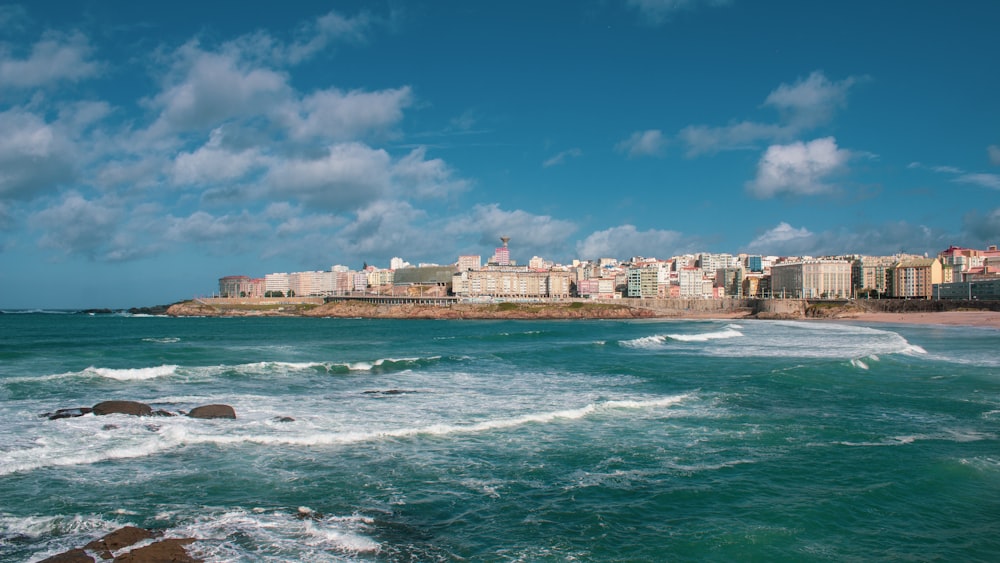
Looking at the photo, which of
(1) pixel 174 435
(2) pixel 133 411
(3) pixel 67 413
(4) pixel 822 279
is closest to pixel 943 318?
(4) pixel 822 279

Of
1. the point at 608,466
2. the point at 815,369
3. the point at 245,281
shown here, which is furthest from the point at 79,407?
the point at 245,281

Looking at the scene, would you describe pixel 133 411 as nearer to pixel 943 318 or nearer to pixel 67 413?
pixel 67 413

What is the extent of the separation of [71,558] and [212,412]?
30.4ft

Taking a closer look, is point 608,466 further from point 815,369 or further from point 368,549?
point 815,369

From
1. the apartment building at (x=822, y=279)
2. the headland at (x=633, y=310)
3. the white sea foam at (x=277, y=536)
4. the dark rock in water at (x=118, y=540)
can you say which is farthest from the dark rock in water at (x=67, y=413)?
the apartment building at (x=822, y=279)

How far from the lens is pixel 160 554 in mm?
8281

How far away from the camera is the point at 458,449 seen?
14.2m

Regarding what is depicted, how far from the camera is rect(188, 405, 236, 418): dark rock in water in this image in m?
17.0

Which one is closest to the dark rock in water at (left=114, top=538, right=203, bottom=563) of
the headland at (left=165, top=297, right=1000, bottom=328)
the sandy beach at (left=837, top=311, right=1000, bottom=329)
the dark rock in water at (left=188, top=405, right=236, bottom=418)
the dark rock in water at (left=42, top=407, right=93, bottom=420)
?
the dark rock in water at (left=188, top=405, right=236, bottom=418)

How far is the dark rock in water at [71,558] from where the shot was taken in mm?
8016

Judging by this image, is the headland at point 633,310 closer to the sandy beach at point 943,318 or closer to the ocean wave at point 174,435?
the sandy beach at point 943,318

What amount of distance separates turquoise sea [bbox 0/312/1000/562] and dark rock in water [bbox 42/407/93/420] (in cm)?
31

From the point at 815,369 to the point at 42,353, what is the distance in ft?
124

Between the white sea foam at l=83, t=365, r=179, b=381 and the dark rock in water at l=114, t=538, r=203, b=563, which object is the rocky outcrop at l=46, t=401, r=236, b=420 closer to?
the white sea foam at l=83, t=365, r=179, b=381
